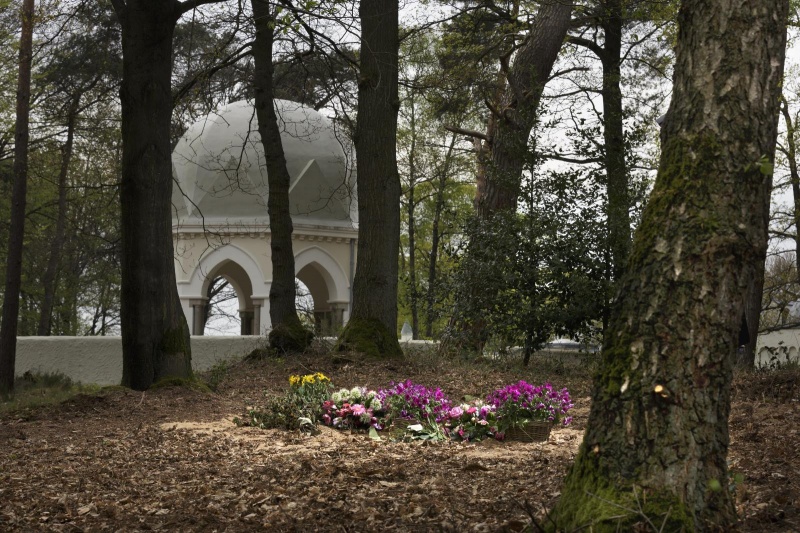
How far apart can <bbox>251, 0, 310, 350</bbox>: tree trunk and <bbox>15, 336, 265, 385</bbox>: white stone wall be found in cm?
313

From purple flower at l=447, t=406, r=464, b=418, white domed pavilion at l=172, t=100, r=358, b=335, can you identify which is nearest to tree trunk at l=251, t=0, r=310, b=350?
purple flower at l=447, t=406, r=464, b=418

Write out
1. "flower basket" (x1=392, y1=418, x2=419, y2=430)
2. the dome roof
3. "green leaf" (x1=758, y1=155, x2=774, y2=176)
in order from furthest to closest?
the dome roof, "flower basket" (x1=392, y1=418, x2=419, y2=430), "green leaf" (x1=758, y1=155, x2=774, y2=176)

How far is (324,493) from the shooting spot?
4.88 meters

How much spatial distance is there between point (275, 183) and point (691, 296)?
1201 cm

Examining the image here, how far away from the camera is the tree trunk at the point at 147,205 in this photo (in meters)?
9.51

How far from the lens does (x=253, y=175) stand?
2641cm

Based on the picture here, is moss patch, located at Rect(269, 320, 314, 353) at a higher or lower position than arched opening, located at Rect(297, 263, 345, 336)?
lower

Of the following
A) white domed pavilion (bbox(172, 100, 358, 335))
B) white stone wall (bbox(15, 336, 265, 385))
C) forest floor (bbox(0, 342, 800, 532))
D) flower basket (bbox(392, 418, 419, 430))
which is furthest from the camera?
white domed pavilion (bbox(172, 100, 358, 335))

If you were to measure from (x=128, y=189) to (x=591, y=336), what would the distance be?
7210mm

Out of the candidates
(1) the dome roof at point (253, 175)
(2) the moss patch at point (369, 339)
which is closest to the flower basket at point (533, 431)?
(2) the moss patch at point (369, 339)

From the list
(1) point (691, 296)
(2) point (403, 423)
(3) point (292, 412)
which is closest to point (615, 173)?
(2) point (403, 423)

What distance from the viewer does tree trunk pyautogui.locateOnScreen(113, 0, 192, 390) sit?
31.2ft

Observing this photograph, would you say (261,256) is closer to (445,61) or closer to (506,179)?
(445,61)

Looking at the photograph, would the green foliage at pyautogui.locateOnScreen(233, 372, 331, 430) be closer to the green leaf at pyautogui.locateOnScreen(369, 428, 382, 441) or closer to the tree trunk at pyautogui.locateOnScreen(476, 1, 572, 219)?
the green leaf at pyautogui.locateOnScreen(369, 428, 382, 441)
